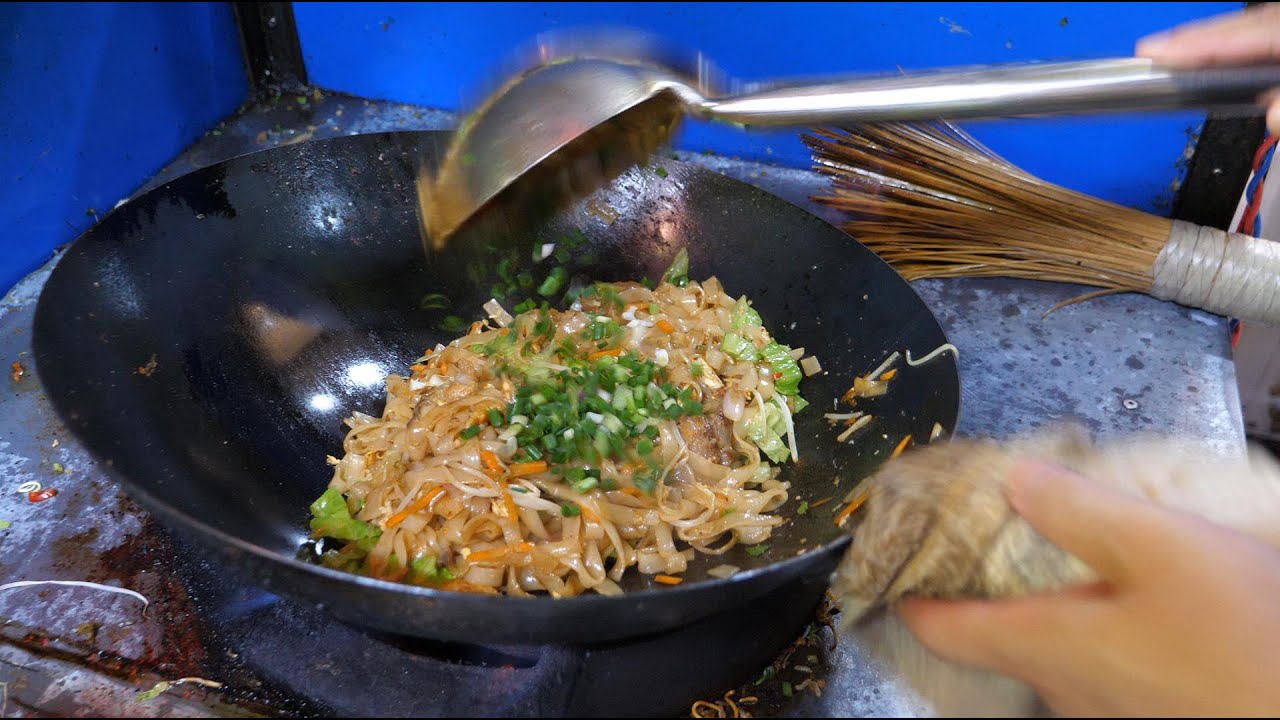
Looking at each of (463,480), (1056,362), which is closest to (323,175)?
(463,480)

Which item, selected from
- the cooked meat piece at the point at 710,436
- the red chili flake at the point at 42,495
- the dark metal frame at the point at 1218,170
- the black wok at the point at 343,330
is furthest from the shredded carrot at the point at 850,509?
the dark metal frame at the point at 1218,170

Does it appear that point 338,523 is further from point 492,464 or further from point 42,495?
point 42,495

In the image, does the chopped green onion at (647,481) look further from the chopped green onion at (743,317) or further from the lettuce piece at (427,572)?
the chopped green onion at (743,317)

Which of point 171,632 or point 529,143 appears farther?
point 529,143

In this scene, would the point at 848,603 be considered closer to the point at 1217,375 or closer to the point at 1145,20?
the point at 1217,375

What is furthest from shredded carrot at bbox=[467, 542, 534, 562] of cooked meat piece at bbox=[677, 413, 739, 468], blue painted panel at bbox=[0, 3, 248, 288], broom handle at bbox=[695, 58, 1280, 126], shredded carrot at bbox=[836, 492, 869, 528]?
blue painted panel at bbox=[0, 3, 248, 288]
